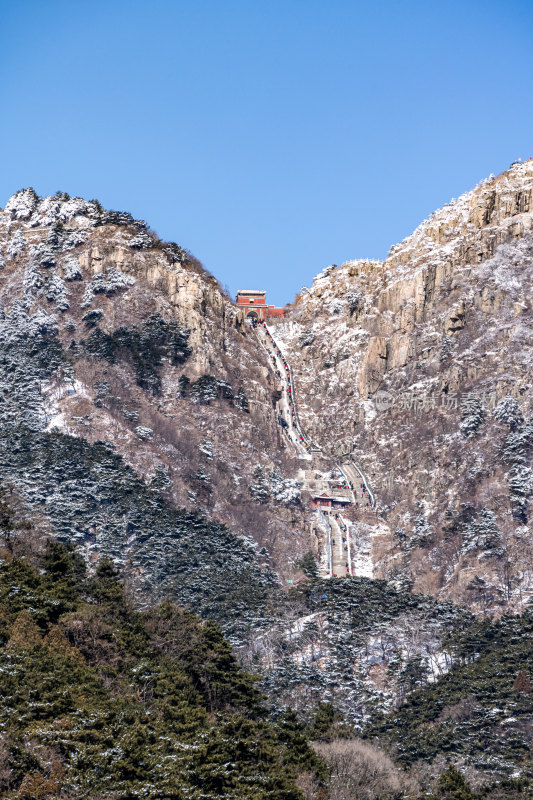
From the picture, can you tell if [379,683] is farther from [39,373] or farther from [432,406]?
[39,373]

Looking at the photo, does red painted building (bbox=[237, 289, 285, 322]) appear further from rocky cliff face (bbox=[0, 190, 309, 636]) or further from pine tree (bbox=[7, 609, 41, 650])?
pine tree (bbox=[7, 609, 41, 650])

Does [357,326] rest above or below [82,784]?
above

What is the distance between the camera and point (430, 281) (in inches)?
5856

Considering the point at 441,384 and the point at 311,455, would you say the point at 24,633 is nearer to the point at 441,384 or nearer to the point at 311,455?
the point at 311,455

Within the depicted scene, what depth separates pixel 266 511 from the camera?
128750 mm

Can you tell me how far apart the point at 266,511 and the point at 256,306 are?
4808cm

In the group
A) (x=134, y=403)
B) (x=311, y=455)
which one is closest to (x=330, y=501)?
(x=311, y=455)

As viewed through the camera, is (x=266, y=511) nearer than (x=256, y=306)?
Yes

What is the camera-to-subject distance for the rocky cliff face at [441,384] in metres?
116

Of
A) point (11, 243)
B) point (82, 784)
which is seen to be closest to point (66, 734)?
point (82, 784)

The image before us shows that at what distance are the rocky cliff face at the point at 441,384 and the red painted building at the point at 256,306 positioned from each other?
2.97 metres

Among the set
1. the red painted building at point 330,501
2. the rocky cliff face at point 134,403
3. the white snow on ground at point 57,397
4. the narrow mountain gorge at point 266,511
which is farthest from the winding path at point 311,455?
the white snow on ground at point 57,397

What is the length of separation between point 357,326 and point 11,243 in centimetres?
4983

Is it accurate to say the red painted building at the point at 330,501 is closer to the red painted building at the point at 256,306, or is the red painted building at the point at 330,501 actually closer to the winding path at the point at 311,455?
the winding path at the point at 311,455
